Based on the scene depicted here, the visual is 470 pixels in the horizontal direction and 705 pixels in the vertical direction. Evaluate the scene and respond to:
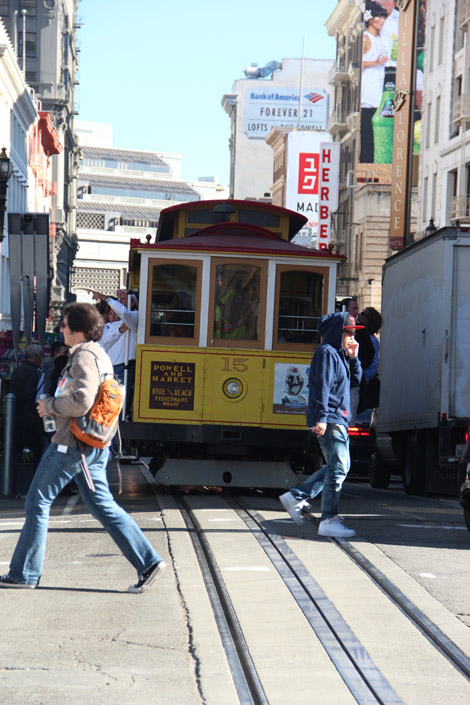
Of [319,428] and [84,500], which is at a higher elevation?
[319,428]

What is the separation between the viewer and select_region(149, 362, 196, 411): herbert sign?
47.4 feet

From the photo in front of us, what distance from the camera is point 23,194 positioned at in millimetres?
62375

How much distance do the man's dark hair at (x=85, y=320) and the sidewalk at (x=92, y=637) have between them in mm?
1580

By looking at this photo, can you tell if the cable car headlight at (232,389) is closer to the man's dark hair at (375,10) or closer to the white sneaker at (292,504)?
the white sneaker at (292,504)

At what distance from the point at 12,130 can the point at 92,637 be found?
173 feet

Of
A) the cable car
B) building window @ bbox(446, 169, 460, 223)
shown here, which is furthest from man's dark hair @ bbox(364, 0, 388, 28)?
the cable car

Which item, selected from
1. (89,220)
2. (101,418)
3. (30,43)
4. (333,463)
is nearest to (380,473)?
(333,463)

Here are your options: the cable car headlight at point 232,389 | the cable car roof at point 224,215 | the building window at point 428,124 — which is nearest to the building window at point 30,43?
the building window at point 428,124

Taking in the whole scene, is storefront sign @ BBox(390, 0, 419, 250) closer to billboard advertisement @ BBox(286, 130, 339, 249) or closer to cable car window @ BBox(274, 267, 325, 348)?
billboard advertisement @ BBox(286, 130, 339, 249)

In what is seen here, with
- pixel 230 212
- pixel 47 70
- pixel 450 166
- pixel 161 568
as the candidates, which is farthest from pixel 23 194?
pixel 161 568

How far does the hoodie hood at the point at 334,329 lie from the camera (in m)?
10.9

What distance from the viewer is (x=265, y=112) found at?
15650 cm

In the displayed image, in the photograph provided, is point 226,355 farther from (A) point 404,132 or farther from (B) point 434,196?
(A) point 404,132

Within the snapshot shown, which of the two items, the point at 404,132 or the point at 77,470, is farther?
the point at 404,132
